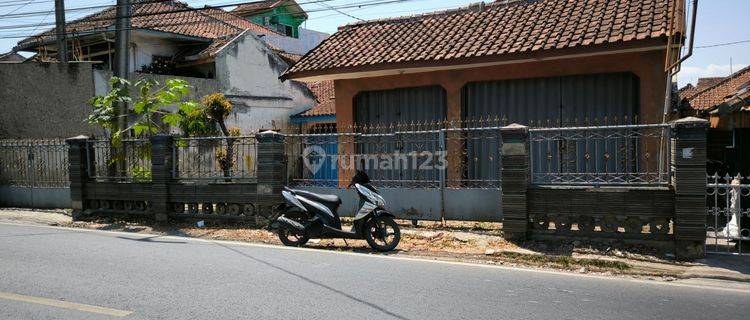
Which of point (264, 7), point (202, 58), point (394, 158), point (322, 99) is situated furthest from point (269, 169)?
point (264, 7)

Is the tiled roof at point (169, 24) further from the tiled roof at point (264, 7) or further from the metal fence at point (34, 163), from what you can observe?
the metal fence at point (34, 163)

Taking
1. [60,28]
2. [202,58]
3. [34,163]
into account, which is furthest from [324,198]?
[202,58]

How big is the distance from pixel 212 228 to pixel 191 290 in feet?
16.4

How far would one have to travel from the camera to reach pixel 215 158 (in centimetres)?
1115

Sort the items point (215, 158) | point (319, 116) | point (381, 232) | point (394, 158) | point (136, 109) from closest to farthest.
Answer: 1. point (381, 232)
2. point (394, 158)
3. point (215, 158)
4. point (136, 109)
5. point (319, 116)

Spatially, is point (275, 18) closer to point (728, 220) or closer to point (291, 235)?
point (291, 235)

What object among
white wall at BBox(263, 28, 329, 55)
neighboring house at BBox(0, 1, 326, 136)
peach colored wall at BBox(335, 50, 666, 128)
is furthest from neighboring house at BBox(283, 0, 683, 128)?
white wall at BBox(263, 28, 329, 55)

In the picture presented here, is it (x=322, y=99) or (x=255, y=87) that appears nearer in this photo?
(x=255, y=87)

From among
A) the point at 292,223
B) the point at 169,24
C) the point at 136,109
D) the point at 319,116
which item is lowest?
the point at 292,223

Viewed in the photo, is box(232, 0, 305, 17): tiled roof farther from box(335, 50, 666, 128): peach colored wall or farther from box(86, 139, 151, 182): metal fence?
box(86, 139, 151, 182): metal fence

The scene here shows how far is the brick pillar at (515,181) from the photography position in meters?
8.28

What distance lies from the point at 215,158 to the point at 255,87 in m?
13.0

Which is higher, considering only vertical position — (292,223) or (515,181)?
(515,181)

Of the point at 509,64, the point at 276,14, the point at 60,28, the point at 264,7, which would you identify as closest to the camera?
the point at 509,64
